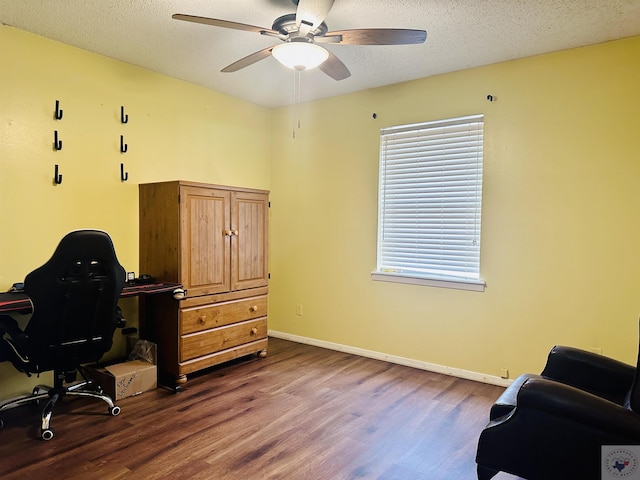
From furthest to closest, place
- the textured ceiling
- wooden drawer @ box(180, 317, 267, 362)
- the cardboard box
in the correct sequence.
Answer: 1. wooden drawer @ box(180, 317, 267, 362)
2. the cardboard box
3. the textured ceiling

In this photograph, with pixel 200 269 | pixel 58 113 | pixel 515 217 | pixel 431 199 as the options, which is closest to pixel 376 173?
pixel 431 199

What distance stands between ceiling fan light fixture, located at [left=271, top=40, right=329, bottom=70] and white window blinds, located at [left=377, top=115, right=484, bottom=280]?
157 centimetres

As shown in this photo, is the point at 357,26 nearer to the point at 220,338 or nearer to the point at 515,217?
the point at 515,217

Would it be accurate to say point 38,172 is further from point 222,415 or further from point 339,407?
point 339,407

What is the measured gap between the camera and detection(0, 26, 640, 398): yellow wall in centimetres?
286

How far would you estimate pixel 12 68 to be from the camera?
2.79 metres

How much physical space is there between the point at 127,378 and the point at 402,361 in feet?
7.63

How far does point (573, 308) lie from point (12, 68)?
4.32m

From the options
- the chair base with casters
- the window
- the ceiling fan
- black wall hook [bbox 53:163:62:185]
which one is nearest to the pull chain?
the window

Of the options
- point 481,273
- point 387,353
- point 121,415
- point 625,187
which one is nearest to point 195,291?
point 121,415

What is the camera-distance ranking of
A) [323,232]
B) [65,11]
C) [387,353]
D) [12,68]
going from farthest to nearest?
[323,232]
[387,353]
[12,68]
[65,11]

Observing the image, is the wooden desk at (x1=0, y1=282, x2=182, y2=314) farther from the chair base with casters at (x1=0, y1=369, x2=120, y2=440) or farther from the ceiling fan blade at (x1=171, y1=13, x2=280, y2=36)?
the ceiling fan blade at (x1=171, y1=13, x2=280, y2=36)

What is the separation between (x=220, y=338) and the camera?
351cm

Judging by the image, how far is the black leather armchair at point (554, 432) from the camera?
1.58 m
